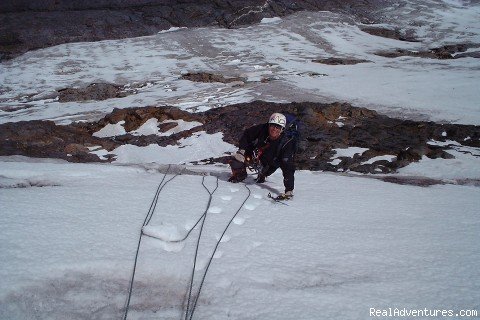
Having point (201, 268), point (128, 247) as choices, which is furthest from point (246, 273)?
point (128, 247)

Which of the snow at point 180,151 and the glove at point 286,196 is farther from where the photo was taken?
the snow at point 180,151

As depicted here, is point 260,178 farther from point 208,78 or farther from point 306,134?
point 208,78

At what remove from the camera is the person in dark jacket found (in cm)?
413

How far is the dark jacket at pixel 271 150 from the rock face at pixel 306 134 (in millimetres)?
2496

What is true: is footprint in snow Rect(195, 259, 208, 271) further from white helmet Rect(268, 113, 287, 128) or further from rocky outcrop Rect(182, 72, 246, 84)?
rocky outcrop Rect(182, 72, 246, 84)

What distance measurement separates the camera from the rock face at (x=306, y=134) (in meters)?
7.07

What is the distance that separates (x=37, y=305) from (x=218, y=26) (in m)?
21.1

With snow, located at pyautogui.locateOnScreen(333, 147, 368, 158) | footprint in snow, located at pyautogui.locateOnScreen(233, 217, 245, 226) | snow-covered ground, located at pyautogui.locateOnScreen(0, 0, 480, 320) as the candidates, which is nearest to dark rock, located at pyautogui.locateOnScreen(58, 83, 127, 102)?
snow-covered ground, located at pyautogui.locateOnScreen(0, 0, 480, 320)

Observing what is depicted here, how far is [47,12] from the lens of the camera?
20.5 m

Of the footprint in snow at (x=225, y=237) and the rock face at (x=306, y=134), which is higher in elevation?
the footprint in snow at (x=225, y=237)

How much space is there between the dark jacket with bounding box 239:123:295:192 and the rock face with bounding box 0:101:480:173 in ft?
8.19

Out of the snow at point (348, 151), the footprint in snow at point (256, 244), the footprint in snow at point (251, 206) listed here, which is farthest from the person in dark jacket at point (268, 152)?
the snow at point (348, 151)

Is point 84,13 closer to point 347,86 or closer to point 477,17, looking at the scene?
point 347,86

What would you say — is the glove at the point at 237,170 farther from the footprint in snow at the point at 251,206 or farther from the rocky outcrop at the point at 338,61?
the rocky outcrop at the point at 338,61
